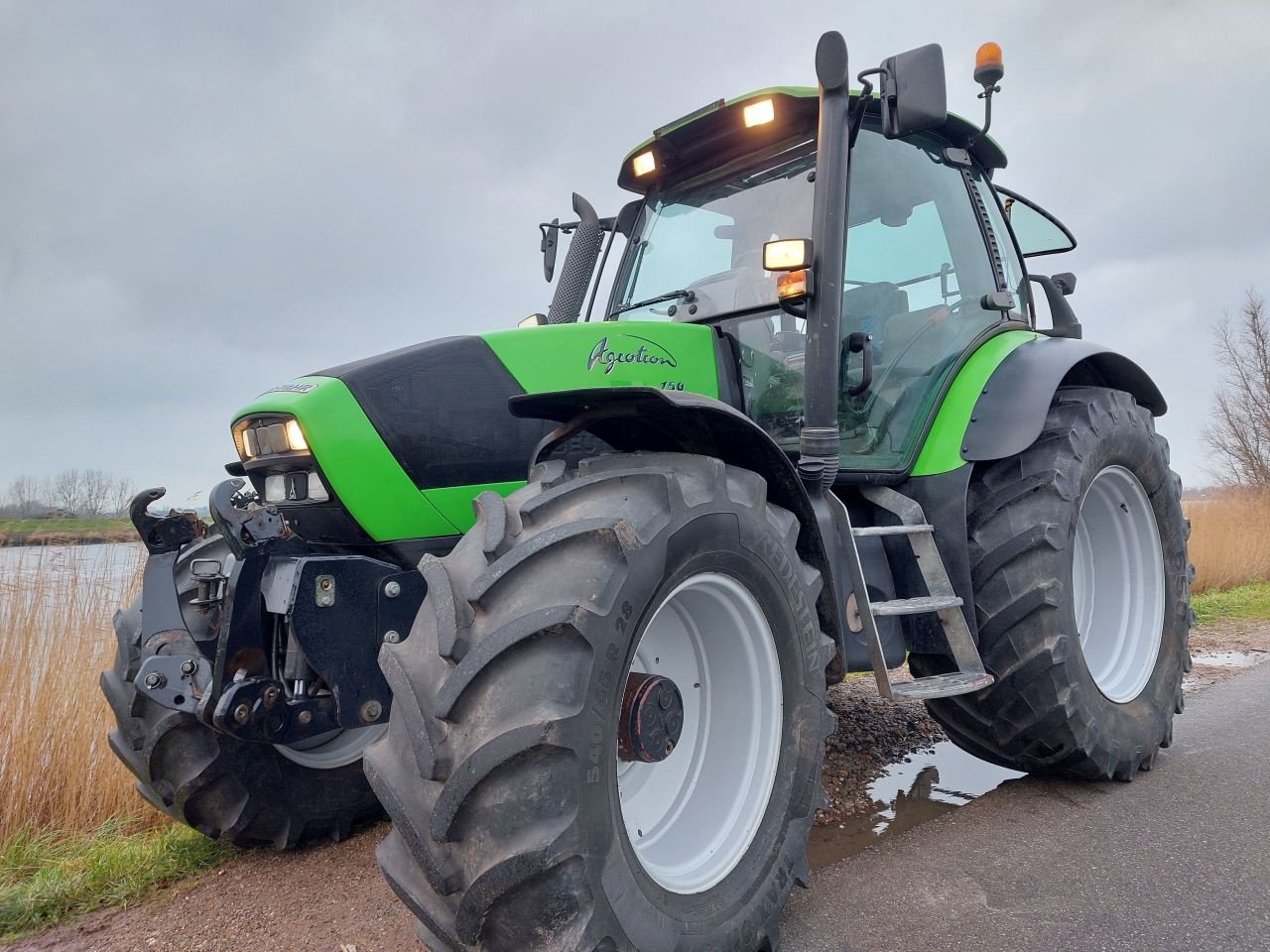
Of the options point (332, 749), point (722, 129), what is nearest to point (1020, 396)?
point (722, 129)

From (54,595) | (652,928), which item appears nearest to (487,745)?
(652,928)

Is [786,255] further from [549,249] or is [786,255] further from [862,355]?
[549,249]

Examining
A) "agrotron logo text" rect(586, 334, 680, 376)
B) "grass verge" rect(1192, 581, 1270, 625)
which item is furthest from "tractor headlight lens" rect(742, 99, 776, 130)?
"grass verge" rect(1192, 581, 1270, 625)

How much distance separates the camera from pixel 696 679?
7.42 ft

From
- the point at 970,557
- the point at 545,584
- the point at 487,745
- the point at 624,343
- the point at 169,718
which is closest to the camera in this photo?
the point at 487,745

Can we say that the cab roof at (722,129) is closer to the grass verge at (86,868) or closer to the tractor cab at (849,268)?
the tractor cab at (849,268)

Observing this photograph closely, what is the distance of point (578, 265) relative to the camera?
366 centimetres

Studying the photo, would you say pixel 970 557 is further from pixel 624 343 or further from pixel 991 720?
pixel 624 343

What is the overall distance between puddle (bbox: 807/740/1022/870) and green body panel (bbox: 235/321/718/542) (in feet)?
5.07

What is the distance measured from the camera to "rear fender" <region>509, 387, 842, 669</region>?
199cm

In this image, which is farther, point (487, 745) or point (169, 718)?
point (169, 718)

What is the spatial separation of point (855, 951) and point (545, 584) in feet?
3.95

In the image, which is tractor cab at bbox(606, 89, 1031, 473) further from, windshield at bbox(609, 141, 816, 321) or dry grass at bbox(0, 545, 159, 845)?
dry grass at bbox(0, 545, 159, 845)

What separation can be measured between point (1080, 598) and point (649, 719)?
8.14 feet
